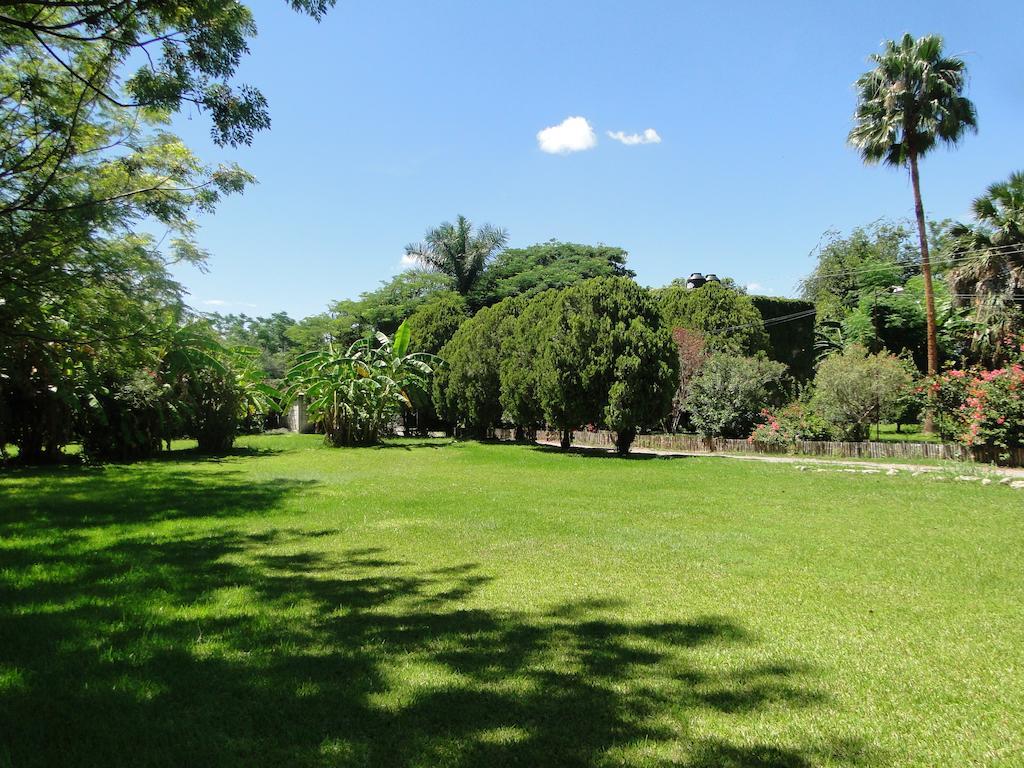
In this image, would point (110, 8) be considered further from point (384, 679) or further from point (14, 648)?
point (384, 679)

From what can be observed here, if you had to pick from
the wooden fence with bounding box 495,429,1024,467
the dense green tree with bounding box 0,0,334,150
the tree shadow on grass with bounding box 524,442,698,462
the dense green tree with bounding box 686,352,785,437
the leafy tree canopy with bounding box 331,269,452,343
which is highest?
the leafy tree canopy with bounding box 331,269,452,343

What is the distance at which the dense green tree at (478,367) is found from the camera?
25.8 m

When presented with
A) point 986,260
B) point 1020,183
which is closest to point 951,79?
point 1020,183

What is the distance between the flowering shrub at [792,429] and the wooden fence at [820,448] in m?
0.19

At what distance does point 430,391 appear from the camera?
2962cm

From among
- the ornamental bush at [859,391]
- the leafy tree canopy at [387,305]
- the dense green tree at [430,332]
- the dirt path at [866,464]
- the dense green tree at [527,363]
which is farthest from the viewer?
the leafy tree canopy at [387,305]

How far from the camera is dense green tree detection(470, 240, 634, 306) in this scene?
146ft

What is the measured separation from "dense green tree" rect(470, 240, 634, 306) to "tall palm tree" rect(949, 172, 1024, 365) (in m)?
21.6

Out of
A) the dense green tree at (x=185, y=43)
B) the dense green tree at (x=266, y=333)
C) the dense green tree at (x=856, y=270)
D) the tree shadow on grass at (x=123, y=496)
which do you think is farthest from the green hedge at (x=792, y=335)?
the dense green tree at (x=266, y=333)

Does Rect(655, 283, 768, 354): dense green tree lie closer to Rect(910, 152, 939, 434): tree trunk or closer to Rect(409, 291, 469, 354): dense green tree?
Rect(910, 152, 939, 434): tree trunk

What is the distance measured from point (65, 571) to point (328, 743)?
4.29 metres

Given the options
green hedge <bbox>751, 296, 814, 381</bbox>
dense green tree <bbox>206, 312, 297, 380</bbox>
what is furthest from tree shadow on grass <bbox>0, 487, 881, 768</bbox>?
dense green tree <bbox>206, 312, 297, 380</bbox>

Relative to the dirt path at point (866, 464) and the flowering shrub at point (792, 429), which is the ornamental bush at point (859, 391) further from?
the dirt path at point (866, 464)

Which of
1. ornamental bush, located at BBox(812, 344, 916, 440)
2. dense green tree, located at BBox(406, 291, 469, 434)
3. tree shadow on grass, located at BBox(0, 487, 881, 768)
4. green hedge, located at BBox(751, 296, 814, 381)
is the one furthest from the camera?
green hedge, located at BBox(751, 296, 814, 381)
